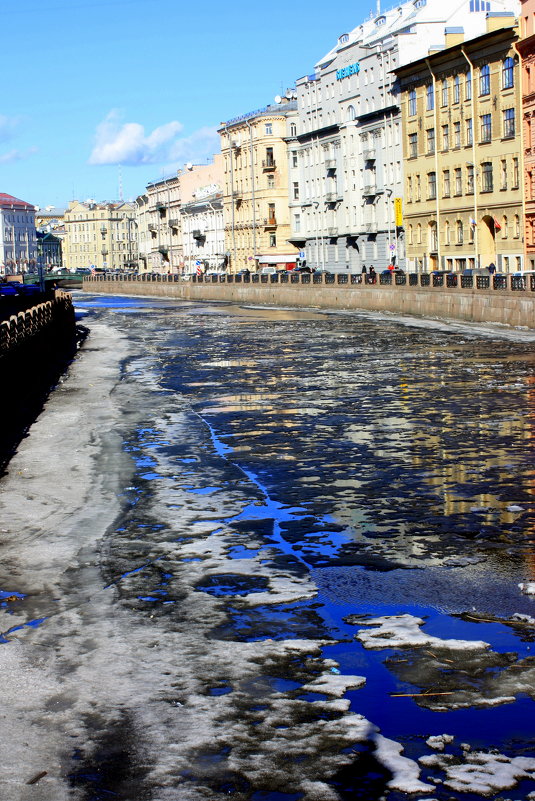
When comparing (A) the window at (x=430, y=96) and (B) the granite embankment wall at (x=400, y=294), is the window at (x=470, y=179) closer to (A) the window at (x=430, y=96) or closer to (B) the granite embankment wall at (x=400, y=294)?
(A) the window at (x=430, y=96)

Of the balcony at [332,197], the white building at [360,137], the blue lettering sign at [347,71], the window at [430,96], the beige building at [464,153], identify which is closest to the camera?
the beige building at [464,153]

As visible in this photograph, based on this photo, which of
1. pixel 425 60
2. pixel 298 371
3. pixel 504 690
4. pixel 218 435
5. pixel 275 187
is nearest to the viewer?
pixel 504 690

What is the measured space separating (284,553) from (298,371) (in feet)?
66.7

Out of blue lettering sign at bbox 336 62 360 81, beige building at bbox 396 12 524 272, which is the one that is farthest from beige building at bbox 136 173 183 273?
beige building at bbox 396 12 524 272

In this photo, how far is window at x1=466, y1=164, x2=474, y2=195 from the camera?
7431 centimetres

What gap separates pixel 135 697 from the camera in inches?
311

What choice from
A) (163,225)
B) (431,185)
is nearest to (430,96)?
(431,185)

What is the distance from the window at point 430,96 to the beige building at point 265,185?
41951mm

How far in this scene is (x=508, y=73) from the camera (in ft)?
224

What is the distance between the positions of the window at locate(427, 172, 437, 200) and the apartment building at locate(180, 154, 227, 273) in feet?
219

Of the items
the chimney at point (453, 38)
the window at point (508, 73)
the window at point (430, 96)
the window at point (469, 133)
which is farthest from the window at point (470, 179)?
the chimney at point (453, 38)

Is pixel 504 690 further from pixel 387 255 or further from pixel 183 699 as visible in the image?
pixel 387 255

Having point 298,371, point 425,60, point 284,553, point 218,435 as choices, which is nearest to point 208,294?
point 425,60

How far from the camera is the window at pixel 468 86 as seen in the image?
2889 inches
